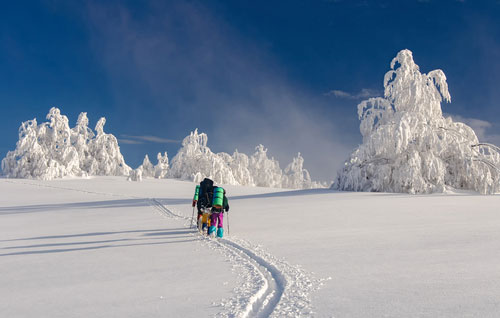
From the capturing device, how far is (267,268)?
503cm

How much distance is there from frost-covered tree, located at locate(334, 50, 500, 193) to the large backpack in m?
12.7

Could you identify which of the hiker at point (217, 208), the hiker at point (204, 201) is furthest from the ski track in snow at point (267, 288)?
the hiker at point (204, 201)

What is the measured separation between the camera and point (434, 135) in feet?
59.2

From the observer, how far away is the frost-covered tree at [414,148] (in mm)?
17188

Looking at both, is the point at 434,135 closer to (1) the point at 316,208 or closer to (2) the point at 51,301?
(1) the point at 316,208

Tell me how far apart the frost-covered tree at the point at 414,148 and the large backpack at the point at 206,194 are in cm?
1267

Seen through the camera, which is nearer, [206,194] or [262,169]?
[206,194]

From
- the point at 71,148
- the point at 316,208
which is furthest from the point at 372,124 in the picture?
the point at 71,148

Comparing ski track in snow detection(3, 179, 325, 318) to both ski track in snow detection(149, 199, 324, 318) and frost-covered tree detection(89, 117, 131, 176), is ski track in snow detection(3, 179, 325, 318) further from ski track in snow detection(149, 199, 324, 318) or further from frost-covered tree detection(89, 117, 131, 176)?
frost-covered tree detection(89, 117, 131, 176)

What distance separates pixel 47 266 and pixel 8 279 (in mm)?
700

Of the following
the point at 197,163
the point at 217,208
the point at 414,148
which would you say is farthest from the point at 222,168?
the point at 217,208

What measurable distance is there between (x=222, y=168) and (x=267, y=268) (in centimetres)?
3790

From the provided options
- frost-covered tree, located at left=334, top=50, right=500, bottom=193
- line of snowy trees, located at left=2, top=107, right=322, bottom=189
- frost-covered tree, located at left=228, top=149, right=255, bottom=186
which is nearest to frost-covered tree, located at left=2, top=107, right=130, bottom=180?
line of snowy trees, located at left=2, top=107, right=322, bottom=189

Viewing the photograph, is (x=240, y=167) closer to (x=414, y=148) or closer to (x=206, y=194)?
(x=414, y=148)
